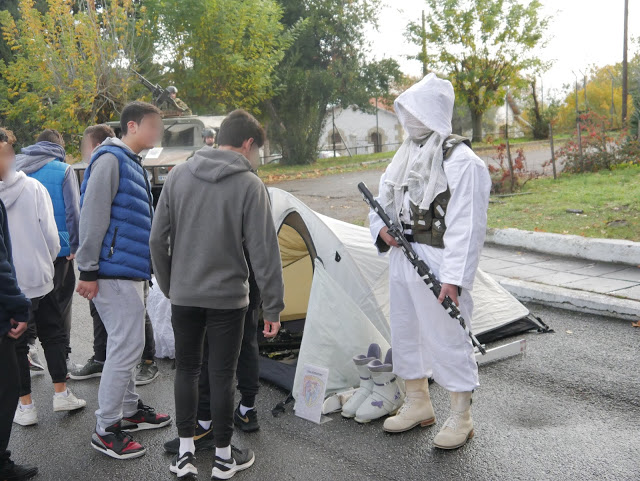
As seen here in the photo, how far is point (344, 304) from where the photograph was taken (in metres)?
4.33

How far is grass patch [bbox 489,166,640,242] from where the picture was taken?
829cm

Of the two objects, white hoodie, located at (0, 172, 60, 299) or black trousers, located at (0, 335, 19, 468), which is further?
white hoodie, located at (0, 172, 60, 299)

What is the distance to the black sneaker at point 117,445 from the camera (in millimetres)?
3521

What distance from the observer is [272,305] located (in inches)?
122


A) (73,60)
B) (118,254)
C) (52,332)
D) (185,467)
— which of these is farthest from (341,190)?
(185,467)

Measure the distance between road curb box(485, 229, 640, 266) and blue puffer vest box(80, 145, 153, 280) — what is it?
5.35 meters

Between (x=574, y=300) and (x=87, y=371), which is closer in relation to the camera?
(x=87, y=371)

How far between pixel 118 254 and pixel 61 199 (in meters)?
1.32

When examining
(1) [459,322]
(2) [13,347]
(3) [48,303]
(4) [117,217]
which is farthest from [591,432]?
(3) [48,303]

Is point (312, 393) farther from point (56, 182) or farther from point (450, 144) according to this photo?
point (56, 182)

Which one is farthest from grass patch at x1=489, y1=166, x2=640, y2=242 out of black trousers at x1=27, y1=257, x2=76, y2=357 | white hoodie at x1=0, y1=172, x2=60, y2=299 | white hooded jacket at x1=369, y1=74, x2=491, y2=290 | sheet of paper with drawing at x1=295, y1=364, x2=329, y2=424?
white hoodie at x1=0, y1=172, x2=60, y2=299

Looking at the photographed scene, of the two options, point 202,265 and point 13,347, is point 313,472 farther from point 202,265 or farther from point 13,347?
point 13,347

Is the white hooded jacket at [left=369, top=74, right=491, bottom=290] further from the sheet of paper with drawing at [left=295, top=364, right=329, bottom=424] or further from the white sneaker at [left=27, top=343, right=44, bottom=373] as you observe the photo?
the white sneaker at [left=27, top=343, right=44, bottom=373]

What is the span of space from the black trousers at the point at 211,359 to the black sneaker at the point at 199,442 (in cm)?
34
